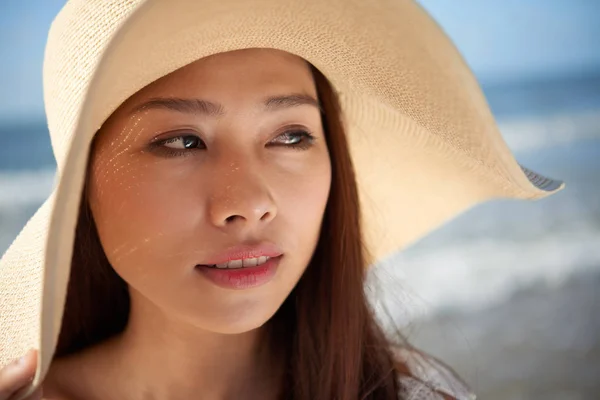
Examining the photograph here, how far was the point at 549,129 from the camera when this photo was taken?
421 inches

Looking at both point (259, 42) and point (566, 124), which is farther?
point (566, 124)

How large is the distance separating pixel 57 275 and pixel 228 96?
17.2 inches

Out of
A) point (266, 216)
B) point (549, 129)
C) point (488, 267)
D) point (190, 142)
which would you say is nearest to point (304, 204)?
point (266, 216)

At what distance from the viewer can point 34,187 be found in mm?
7352

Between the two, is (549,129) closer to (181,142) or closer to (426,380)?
(426,380)

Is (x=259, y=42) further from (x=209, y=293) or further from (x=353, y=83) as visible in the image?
(x=209, y=293)

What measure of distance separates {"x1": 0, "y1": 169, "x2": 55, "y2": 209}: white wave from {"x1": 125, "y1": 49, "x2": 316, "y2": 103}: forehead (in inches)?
232

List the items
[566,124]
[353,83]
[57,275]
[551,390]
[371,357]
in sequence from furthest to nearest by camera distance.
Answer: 1. [566,124]
2. [551,390]
3. [371,357]
4. [353,83]
5. [57,275]

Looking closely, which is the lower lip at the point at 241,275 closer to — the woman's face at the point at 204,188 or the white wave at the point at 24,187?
the woman's face at the point at 204,188

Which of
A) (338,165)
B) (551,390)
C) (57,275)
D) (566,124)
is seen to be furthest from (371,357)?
(566,124)

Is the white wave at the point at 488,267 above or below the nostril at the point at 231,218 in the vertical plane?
above

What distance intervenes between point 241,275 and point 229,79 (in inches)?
12.4

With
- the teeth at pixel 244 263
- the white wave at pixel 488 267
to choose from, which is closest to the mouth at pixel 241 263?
the teeth at pixel 244 263

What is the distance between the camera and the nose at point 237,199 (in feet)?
3.89
